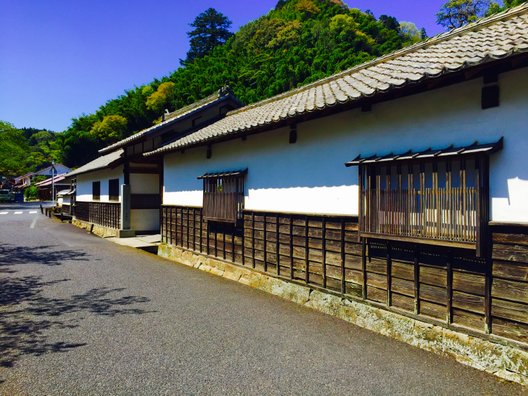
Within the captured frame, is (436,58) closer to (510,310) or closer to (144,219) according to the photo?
(510,310)

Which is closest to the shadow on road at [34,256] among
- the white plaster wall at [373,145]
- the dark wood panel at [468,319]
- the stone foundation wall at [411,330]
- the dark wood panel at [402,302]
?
the white plaster wall at [373,145]

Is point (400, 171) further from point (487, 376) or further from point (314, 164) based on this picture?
point (487, 376)

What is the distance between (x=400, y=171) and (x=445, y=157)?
2.46ft

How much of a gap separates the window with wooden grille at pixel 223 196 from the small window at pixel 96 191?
13784mm

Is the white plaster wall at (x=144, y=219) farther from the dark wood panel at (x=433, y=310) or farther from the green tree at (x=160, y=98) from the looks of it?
the green tree at (x=160, y=98)

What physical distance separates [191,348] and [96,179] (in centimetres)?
1953

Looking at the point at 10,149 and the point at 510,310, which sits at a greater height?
the point at 10,149

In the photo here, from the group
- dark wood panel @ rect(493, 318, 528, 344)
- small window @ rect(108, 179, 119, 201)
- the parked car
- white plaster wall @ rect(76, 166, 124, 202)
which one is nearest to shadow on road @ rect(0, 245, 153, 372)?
dark wood panel @ rect(493, 318, 528, 344)

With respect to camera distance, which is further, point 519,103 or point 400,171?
point 400,171

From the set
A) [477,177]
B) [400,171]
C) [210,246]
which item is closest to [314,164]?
[400,171]

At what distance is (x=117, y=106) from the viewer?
53.4 metres

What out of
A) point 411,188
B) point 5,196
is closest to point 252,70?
point 5,196

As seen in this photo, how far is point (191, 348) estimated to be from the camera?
515 centimetres

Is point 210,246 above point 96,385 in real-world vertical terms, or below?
above
